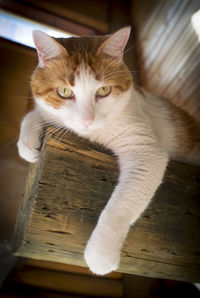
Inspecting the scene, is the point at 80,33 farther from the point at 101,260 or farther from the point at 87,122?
the point at 101,260

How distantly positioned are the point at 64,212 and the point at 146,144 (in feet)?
1.57

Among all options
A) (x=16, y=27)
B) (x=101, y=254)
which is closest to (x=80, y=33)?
(x=16, y=27)

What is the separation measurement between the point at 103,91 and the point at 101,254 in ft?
2.17

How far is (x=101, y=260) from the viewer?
0.78m

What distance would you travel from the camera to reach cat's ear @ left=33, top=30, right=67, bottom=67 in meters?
1.00

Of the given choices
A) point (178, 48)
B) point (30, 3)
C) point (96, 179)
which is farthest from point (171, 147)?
point (30, 3)

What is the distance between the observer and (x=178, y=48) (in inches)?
78.3

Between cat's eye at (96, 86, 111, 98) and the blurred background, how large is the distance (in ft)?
2.66

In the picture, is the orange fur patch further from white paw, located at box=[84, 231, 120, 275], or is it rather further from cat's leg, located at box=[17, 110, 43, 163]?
white paw, located at box=[84, 231, 120, 275]

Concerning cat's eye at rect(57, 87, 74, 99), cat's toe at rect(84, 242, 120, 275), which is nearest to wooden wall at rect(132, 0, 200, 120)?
cat's eye at rect(57, 87, 74, 99)

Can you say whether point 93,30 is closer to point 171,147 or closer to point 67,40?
point 67,40

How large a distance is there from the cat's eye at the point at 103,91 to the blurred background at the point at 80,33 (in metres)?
0.81

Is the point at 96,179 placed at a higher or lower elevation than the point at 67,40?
lower

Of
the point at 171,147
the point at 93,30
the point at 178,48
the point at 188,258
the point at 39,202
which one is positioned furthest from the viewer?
the point at 93,30
